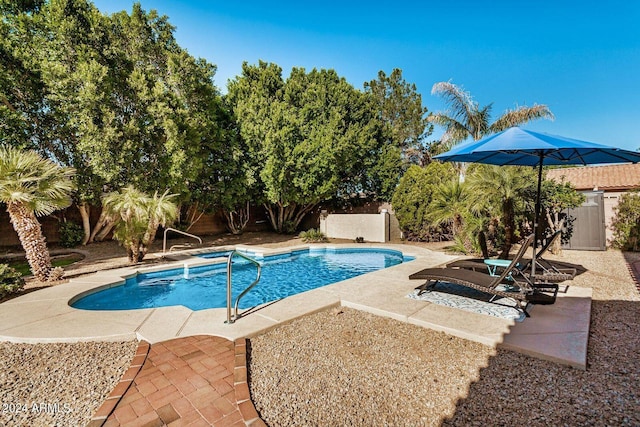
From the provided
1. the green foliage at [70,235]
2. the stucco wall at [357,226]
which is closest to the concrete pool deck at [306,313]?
the green foliage at [70,235]

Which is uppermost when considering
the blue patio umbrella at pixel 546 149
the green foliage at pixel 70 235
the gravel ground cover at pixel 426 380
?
the blue patio umbrella at pixel 546 149

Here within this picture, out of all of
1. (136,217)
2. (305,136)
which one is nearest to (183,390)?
(136,217)

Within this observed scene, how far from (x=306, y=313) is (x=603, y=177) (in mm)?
17291

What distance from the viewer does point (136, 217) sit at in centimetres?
916

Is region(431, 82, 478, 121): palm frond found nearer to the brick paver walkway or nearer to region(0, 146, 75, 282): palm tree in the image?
region(0, 146, 75, 282): palm tree

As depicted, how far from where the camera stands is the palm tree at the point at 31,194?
6543 mm

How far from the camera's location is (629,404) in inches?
104

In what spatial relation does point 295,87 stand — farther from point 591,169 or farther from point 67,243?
point 591,169

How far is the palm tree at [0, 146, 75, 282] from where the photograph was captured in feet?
21.5

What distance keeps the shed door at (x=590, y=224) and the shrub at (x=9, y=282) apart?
15.9 metres

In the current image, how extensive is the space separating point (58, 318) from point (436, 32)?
606 inches

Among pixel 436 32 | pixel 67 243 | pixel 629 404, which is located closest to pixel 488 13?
pixel 436 32

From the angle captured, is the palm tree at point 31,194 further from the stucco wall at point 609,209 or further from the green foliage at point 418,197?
the stucco wall at point 609,209

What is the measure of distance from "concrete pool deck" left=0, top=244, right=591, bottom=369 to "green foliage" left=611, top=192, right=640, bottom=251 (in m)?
7.54
